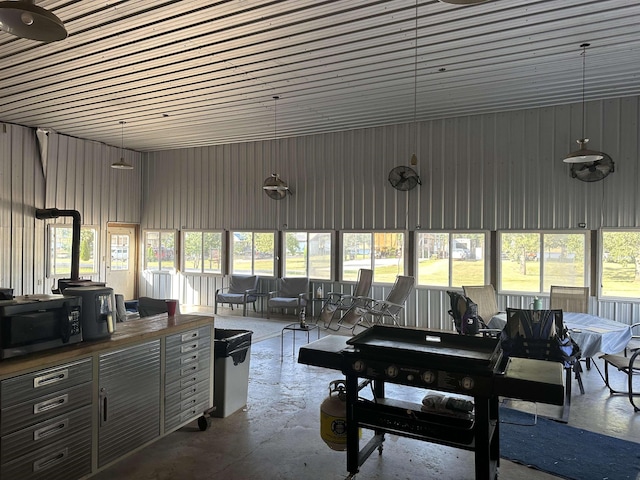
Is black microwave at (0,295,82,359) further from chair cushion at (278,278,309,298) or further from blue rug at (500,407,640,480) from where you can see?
chair cushion at (278,278,309,298)

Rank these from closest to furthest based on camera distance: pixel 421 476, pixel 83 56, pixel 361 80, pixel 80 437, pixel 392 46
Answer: pixel 80 437 < pixel 421 476 < pixel 392 46 < pixel 83 56 < pixel 361 80

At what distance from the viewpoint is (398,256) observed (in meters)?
8.62

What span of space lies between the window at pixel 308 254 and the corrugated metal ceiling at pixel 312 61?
7.97 ft

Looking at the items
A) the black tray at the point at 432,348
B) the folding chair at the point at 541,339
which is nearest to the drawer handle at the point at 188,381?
the black tray at the point at 432,348

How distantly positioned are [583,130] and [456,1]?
5.62 m

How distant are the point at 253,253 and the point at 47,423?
7.81m

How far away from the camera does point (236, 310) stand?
993cm

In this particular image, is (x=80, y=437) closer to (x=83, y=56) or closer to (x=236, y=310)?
(x=83, y=56)

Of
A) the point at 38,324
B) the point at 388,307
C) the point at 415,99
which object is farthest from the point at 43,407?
the point at 415,99

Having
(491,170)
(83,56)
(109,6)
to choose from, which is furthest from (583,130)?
(83,56)

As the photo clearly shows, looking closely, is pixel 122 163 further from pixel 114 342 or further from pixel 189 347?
pixel 114 342

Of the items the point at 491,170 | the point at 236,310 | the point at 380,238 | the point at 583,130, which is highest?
the point at 583,130

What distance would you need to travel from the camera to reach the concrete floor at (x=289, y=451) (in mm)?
3002

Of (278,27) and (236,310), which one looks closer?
(278,27)
